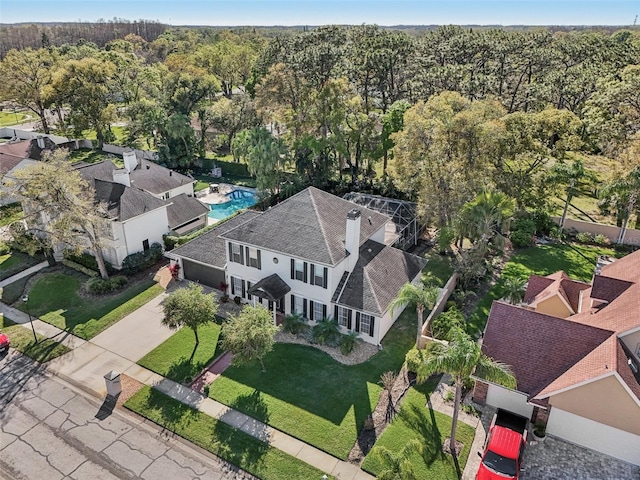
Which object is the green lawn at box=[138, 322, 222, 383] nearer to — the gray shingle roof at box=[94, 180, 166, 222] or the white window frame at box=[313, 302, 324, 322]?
the white window frame at box=[313, 302, 324, 322]

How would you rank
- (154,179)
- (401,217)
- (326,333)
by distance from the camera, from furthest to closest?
(154,179) → (401,217) → (326,333)

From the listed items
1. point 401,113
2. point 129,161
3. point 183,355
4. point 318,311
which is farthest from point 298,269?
point 129,161

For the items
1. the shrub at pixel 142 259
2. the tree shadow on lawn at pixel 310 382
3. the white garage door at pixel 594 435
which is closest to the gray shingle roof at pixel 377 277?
the tree shadow on lawn at pixel 310 382

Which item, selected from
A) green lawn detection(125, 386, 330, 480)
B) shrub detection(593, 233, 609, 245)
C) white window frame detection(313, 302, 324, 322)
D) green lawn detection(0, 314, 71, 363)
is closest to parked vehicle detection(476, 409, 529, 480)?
green lawn detection(125, 386, 330, 480)

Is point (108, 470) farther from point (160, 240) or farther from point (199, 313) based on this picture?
point (160, 240)

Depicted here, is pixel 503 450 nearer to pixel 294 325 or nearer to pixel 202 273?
pixel 294 325

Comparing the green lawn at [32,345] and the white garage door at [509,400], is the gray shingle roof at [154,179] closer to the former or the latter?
the green lawn at [32,345]

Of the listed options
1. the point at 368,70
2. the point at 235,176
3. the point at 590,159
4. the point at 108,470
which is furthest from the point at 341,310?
the point at 590,159
